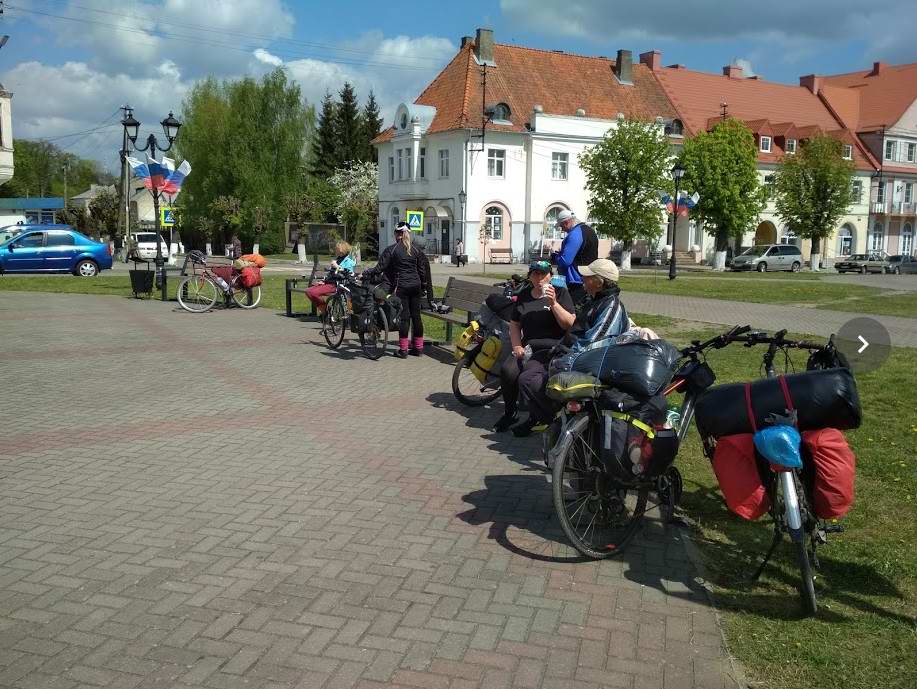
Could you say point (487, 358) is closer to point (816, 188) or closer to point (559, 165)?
point (559, 165)

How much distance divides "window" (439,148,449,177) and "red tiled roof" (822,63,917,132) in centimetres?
3651

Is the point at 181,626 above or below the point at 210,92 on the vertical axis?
below

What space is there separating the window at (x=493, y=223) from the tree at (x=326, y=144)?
26134mm

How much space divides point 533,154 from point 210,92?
23060mm

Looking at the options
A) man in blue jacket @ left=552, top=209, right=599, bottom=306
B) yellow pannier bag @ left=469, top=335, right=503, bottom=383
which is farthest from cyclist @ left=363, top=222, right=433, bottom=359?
yellow pannier bag @ left=469, top=335, right=503, bottom=383

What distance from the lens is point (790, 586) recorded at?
168 inches

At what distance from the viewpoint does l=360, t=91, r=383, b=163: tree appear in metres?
74.4

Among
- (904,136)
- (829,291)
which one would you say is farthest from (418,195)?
(904,136)

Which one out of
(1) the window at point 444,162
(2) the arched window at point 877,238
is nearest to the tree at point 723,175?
(1) the window at point 444,162

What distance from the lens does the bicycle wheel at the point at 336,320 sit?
39.3ft

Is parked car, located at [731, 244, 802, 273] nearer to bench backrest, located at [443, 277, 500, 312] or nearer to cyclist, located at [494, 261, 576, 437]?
bench backrest, located at [443, 277, 500, 312]

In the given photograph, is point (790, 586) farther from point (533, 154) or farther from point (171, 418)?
point (533, 154)

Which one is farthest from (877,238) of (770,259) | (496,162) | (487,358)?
(487,358)

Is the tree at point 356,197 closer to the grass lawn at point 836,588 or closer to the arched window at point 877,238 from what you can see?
the arched window at point 877,238
